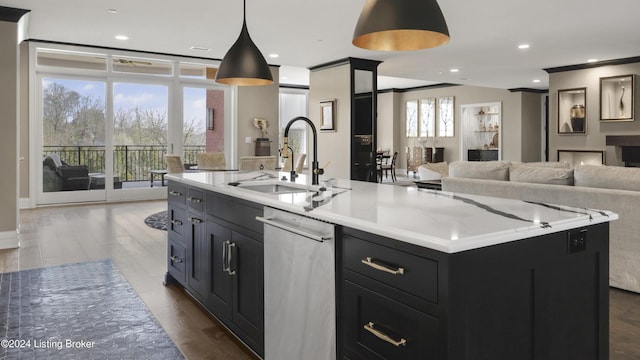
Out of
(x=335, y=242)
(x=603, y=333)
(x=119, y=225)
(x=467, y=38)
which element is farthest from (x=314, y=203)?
(x=467, y=38)

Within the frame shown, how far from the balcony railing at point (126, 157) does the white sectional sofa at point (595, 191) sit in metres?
6.26

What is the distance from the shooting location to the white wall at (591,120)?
8.61 metres

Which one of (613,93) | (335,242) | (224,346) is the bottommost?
(224,346)

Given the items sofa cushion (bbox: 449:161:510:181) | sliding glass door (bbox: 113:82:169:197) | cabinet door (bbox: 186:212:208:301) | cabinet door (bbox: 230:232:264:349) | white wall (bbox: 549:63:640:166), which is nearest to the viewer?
cabinet door (bbox: 230:232:264:349)

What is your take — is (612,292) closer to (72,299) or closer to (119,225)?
(72,299)

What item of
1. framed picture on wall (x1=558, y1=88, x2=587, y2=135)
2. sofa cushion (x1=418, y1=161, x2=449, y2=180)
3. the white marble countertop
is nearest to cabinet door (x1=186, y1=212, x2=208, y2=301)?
the white marble countertop

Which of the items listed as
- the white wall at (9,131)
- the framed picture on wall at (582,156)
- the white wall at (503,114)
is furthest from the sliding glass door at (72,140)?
the white wall at (503,114)

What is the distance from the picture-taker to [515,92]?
1302 centimetres

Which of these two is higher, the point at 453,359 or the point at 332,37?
the point at 332,37

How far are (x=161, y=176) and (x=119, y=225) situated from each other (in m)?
2.89

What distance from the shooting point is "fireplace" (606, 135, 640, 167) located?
8.37m

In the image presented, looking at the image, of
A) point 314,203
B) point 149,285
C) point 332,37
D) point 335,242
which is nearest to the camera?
point 335,242

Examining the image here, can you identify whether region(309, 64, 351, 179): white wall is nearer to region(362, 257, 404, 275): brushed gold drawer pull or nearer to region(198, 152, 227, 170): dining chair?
region(198, 152, 227, 170): dining chair

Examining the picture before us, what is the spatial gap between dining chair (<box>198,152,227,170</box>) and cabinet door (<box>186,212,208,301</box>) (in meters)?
4.84
